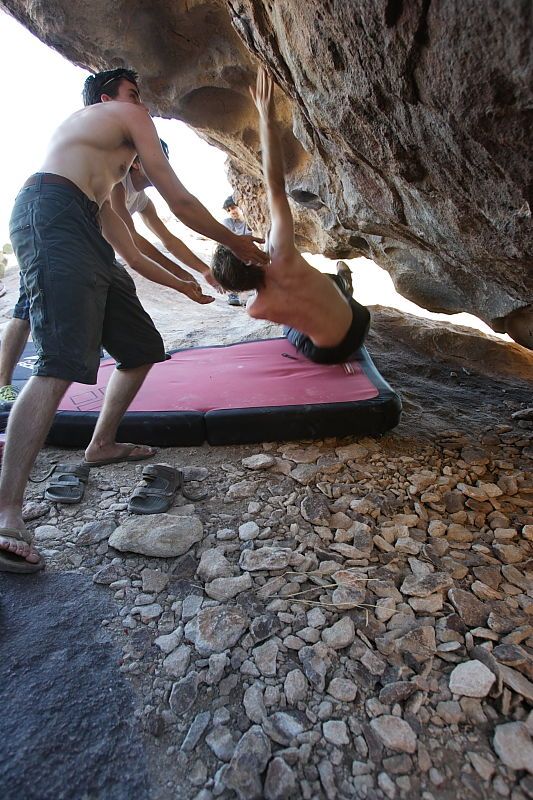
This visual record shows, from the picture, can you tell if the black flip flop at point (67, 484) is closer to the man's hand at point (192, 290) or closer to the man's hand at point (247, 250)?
the man's hand at point (192, 290)

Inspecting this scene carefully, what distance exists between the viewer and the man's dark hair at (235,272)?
2398 millimetres

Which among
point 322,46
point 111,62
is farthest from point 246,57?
point 322,46

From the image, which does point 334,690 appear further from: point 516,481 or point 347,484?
point 516,481

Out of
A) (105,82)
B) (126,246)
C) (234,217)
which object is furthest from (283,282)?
(234,217)

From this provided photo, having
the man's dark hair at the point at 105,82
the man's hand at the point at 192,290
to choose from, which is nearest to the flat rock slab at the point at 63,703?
the man's hand at the point at 192,290

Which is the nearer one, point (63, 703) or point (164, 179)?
point (63, 703)

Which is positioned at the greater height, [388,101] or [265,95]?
[265,95]

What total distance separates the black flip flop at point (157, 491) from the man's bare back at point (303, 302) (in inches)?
42.6

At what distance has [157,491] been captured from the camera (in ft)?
6.18

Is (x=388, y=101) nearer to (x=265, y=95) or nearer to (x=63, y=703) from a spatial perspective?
(x=265, y=95)

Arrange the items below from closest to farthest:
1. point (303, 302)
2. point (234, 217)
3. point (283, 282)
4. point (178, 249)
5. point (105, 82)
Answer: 1. point (105, 82)
2. point (283, 282)
3. point (303, 302)
4. point (178, 249)
5. point (234, 217)

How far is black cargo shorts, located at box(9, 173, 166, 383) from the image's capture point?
5.26 ft

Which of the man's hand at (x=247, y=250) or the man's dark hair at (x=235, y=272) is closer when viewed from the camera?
the man's hand at (x=247, y=250)

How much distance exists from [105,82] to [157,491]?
1911 mm
